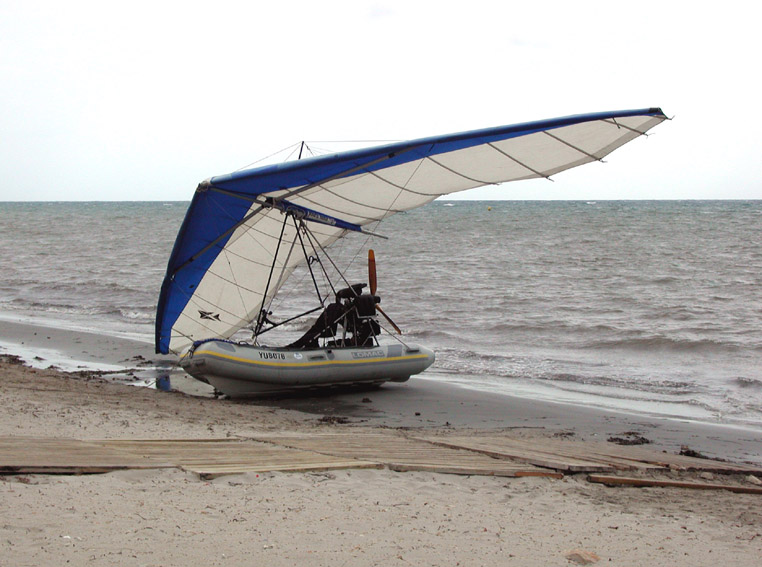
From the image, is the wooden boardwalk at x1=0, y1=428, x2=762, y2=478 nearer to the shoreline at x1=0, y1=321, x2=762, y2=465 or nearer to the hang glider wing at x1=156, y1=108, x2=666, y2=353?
the shoreline at x1=0, y1=321, x2=762, y2=465

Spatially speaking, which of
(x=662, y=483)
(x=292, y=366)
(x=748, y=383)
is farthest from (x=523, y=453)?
(x=748, y=383)

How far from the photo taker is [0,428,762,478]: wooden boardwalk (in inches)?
172

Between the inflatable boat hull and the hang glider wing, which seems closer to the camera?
the hang glider wing

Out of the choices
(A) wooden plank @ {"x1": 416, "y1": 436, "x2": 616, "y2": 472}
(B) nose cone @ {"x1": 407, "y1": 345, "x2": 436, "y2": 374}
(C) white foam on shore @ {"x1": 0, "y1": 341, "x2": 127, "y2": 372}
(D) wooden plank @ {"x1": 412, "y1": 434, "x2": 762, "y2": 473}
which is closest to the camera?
(A) wooden plank @ {"x1": 416, "y1": 436, "x2": 616, "y2": 472}

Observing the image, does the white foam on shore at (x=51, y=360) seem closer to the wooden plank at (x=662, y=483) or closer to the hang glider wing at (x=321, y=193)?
the hang glider wing at (x=321, y=193)

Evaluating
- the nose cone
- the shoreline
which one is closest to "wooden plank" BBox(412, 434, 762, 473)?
the shoreline

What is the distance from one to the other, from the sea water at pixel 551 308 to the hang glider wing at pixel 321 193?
9.23 feet

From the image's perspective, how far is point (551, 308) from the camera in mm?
17375

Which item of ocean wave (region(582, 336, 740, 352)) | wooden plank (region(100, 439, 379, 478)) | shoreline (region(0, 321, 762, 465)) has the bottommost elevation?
shoreline (region(0, 321, 762, 465))

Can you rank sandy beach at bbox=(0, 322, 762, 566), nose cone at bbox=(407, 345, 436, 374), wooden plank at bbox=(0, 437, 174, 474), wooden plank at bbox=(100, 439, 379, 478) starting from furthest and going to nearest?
nose cone at bbox=(407, 345, 436, 374) < wooden plank at bbox=(100, 439, 379, 478) < wooden plank at bbox=(0, 437, 174, 474) < sandy beach at bbox=(0, 322, 762, 566)

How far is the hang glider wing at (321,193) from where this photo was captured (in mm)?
7836

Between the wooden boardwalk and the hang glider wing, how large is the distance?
10.2 feet

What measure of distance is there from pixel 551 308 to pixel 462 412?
9.32 metres

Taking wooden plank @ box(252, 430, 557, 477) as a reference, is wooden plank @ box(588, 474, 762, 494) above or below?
below
